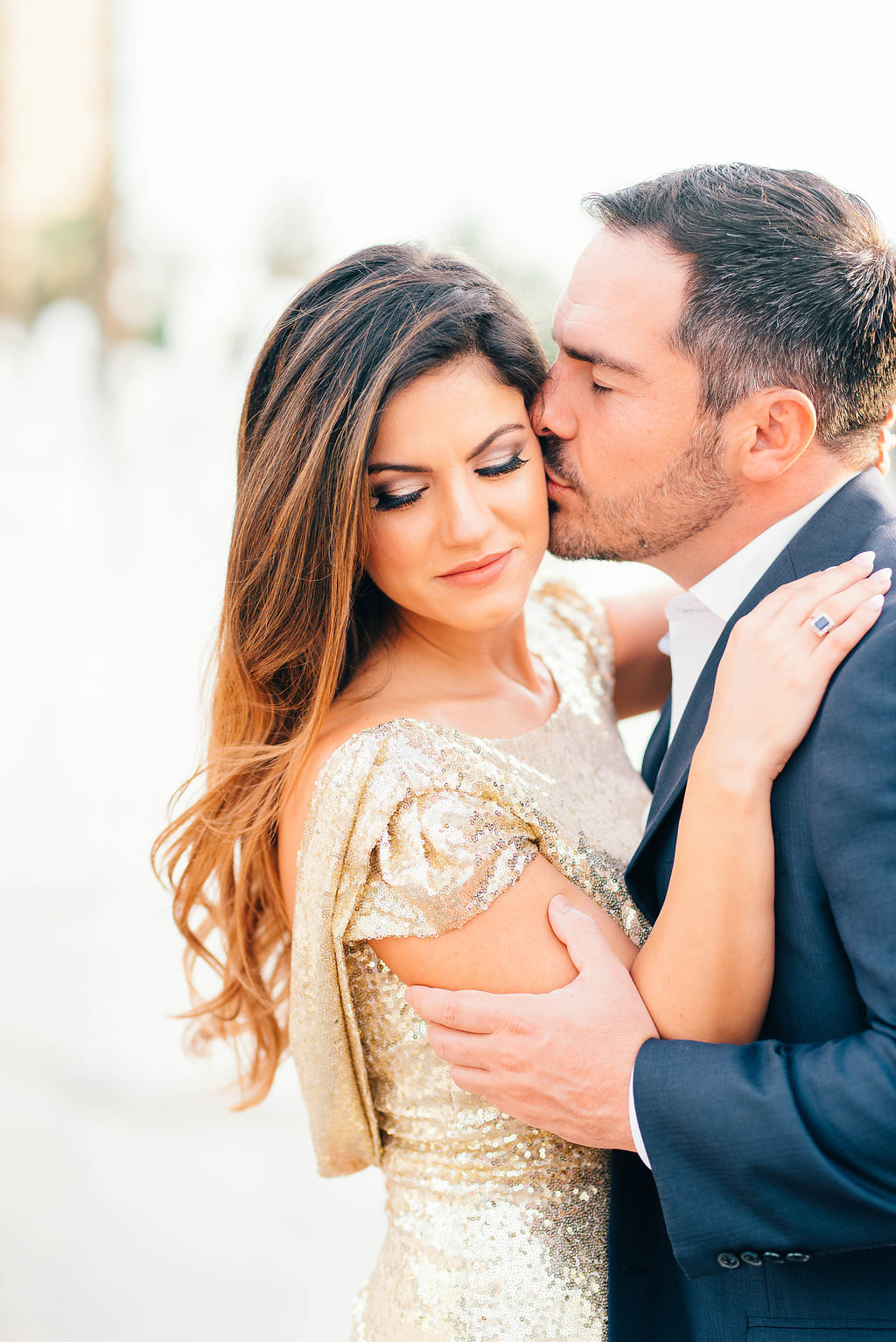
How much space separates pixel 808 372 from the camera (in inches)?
77.4

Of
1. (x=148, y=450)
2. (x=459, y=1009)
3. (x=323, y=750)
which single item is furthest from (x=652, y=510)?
(x=148, y=450)

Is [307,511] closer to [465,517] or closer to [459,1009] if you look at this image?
[465,517]

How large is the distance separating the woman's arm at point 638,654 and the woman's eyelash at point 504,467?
727 mm

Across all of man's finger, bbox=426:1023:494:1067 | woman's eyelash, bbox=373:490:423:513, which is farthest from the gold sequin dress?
woman's eyelash, bbox=373:490:423:513

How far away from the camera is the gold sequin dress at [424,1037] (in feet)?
5.90

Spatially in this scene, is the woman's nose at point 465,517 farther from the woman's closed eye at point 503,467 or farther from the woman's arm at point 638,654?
the woman's arm at point 638,654

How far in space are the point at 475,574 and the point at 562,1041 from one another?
80 centimetres

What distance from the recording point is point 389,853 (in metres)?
1.80

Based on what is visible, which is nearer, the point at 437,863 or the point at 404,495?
the point at 437,863

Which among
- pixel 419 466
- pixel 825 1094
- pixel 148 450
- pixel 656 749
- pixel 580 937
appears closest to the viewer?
pixel 825 1094

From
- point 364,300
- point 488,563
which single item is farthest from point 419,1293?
point 364,300

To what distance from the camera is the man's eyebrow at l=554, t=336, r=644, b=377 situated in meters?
2.04

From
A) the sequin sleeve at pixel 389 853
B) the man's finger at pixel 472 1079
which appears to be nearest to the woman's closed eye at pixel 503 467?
the sequin sleeve at pixel 389 853

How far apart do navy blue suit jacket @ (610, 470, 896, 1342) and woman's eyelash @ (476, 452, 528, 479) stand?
59cm
